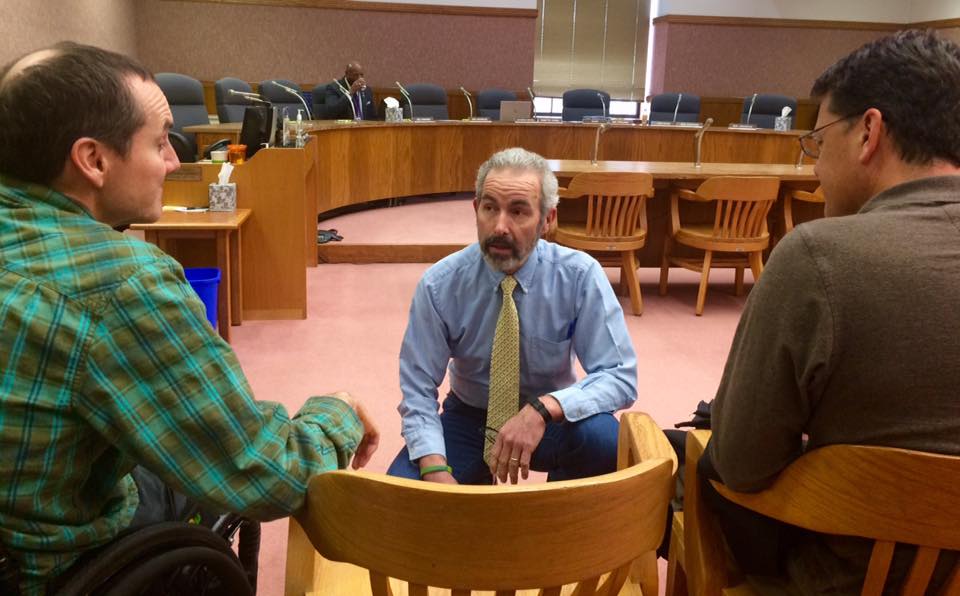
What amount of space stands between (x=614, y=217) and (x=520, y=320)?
98.1 inches

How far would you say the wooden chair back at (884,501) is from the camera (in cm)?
91

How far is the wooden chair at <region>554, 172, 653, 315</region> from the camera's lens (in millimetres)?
4188

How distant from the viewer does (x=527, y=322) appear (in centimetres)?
190

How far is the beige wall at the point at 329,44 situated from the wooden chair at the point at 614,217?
5755mm

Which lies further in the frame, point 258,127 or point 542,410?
point 258,127

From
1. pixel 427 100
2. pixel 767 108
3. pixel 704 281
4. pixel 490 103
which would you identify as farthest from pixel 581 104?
pixel 704 281

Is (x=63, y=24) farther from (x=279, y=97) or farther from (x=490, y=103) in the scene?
(x=490, y=103)

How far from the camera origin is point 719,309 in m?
4.65

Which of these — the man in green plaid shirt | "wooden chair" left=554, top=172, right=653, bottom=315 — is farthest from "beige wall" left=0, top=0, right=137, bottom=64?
the man in green plaid shirt

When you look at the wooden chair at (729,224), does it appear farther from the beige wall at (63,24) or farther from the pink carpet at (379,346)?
the beige wall at (63,24)

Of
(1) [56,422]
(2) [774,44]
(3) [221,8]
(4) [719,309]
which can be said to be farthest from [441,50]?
(1) [56,422]

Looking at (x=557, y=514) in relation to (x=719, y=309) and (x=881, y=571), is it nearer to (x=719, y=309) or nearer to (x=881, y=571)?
(x=881, y=571)

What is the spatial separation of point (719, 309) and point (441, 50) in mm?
6110

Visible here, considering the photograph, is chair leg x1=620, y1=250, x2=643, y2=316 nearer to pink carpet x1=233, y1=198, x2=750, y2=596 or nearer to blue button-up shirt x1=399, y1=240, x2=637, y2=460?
pink carpet x1=233, y1=198, x2=750, y2=596
